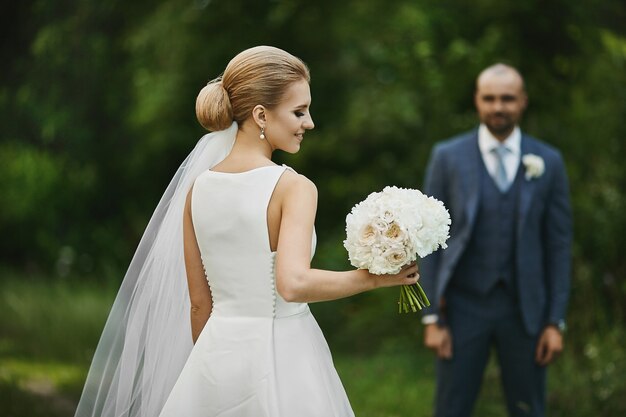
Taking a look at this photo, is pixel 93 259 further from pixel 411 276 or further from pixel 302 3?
pixel 411 276

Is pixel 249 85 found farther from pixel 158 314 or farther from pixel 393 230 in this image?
pixel 158 314

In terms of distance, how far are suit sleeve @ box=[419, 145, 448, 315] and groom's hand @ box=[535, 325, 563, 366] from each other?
54 centimetres

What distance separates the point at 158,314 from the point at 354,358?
5176mm

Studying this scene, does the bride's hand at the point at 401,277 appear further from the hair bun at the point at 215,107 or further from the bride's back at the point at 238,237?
the hair bun at the point at 215,107

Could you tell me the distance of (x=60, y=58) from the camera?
8.88m

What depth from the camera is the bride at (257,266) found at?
9.34 feet

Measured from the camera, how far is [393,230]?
285cm

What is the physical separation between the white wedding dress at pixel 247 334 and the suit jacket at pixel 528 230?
1840mm

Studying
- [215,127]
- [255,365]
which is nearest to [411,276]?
[255,365]

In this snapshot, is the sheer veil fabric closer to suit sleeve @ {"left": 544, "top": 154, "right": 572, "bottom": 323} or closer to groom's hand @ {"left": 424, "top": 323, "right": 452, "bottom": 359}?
groom's hand @ {"left": 424, "top": 323, "right": 452, "bottom": 359}

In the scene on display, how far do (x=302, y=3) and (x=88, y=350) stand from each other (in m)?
3.75

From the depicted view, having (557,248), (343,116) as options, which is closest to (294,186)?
(557,248)

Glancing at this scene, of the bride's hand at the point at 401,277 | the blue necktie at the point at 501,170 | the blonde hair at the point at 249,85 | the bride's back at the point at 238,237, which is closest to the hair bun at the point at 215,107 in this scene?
the blonde hair at the point at 249,85

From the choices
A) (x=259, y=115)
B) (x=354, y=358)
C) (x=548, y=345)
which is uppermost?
(x=259, y=115)
